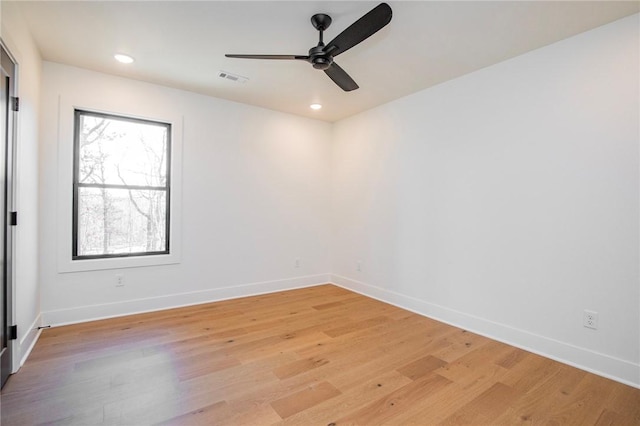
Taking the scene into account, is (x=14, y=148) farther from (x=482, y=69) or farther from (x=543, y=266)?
(x=543, y=266)

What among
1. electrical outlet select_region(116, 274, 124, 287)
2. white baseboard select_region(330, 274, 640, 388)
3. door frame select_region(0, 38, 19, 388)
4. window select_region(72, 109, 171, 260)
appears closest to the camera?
door frame select_region(0, 38, 19, 388)

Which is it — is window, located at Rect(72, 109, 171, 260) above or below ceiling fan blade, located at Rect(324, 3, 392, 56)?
below

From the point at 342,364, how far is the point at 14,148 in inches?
109

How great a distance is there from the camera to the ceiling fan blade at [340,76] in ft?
8.10

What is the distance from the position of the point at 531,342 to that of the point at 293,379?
204 cm

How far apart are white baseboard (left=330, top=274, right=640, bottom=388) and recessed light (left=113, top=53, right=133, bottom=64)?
3704 mm

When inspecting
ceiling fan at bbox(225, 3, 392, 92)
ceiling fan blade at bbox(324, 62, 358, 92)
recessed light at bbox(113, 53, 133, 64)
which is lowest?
ceiling fan blade at bbox(324, 62, 358, 92)

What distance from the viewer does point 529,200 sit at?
2.73m

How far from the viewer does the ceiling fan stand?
187 centimetres

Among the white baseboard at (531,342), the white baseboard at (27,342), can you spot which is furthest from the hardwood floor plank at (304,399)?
the white baseboard at (27,342)

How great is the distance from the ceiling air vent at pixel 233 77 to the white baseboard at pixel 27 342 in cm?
279

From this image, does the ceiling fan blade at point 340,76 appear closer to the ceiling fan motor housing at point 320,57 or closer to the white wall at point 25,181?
the ceiling fan motor housing at point 320,57

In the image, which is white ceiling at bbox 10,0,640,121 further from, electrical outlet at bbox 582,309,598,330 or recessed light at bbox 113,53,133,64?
electrical outlet at bbox 582,309,598,330

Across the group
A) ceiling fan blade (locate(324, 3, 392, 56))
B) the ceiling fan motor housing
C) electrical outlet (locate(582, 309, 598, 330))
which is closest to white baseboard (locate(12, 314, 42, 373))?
the ceiling fan motor housing
